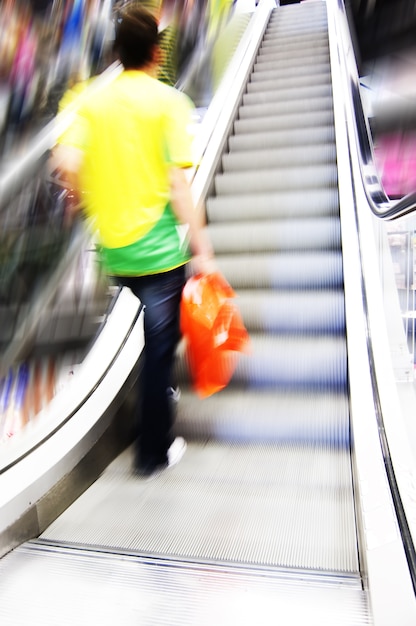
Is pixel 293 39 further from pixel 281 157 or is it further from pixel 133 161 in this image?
pixel 133 161

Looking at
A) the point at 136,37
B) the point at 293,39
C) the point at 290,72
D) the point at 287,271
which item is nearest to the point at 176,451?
the point at 287,271

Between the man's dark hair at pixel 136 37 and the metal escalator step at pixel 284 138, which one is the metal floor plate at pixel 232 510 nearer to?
the man's dark hair at pixel 136 37

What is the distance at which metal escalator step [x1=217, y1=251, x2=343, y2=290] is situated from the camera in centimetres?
288

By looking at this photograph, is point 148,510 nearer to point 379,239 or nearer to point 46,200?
point 46,200

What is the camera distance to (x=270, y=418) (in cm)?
213

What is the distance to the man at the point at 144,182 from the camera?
1615 mm

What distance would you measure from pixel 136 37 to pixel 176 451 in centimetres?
143

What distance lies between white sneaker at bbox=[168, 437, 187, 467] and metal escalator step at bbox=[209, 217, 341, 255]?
60.0 inches

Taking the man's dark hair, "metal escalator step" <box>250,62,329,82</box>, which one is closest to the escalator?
the man's dark hair

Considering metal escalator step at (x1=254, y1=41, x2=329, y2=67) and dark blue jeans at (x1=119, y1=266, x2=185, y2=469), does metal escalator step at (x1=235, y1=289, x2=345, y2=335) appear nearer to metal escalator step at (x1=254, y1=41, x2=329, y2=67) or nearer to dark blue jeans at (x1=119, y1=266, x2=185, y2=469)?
dark blue jeans at (x1=119, y1=266, x2=185, y2=469)

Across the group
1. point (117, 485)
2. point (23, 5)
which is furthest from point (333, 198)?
point (23, 5)

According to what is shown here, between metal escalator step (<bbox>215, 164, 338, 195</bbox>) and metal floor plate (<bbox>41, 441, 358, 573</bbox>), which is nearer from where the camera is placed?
metal floor plate (<bbox>41, 441, 358, 573</bbox>)

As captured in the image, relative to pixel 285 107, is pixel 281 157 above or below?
below

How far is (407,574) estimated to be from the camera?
3.71ft
